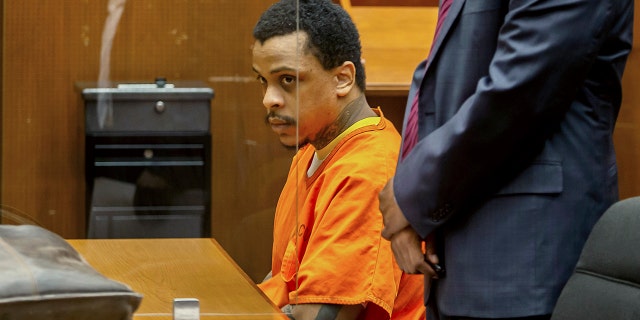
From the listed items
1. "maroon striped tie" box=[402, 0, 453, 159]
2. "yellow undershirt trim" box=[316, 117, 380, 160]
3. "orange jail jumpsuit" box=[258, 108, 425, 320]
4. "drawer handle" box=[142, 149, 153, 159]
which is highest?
"maroon striped tie" box=[402, 0, 453, 159]

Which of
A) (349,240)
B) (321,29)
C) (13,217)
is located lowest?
(349,240)

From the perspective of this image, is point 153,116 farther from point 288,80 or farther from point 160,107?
point 288,80

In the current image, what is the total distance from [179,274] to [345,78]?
2.23ft

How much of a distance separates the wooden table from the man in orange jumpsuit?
91mm

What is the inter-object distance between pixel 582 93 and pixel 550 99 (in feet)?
0.22

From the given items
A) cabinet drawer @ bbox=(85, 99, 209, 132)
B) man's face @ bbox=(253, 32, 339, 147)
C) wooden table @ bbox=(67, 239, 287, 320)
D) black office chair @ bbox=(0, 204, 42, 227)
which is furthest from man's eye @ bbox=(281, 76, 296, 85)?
black office chair @ bbox=(0, 204, 42, 227)

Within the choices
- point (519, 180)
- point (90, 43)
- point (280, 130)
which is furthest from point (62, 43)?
point (519, 180)

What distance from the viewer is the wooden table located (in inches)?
44.1

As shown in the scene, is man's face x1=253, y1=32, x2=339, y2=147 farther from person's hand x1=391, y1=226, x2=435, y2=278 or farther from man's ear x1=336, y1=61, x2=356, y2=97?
person's hand x1=391, y1=226, x2=435, y2=278

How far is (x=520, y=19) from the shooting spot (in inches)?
A: 50.3

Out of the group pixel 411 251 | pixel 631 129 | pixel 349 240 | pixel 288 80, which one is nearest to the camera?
pixel 411 251

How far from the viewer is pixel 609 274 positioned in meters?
1.16

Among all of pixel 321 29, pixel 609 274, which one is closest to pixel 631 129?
pixel 321 29

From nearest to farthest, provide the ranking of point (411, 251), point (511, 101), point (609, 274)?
point (609, 274)
point (511, 101)
point (411, 251)
